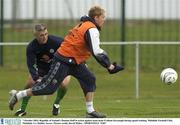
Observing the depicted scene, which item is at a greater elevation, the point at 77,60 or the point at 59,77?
the point at 77,60

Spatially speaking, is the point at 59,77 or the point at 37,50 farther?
the point at 37,50

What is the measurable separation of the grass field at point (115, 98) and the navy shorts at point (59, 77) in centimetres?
70

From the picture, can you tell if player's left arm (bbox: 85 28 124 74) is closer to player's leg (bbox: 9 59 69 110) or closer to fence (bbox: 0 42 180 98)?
player's leg (bbox: 9 59 69 110)

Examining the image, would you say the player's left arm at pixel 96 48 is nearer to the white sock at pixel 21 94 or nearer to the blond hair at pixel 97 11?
the blond hair at pixel 97 11

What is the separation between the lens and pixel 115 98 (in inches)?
746

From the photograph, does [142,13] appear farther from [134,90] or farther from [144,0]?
[134,90]

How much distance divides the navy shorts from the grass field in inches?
27.4

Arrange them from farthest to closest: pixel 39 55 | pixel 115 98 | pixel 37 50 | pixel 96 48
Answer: pixel 115 98, pixel 39 55, pixel 37 50, pixel 96 48

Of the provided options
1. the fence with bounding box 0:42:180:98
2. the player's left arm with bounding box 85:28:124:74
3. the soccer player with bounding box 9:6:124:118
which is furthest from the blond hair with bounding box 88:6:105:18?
the fence with bounding box 0:42:180:98

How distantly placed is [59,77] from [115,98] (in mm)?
5826

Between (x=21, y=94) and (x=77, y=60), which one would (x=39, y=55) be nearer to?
A: (x=21, y=94)

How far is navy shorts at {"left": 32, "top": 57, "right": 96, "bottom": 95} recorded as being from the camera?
13250 millimetres

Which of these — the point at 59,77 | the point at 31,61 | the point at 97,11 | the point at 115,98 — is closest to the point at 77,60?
the point at 59,77

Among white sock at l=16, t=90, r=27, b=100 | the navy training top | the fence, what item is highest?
the navy training top
